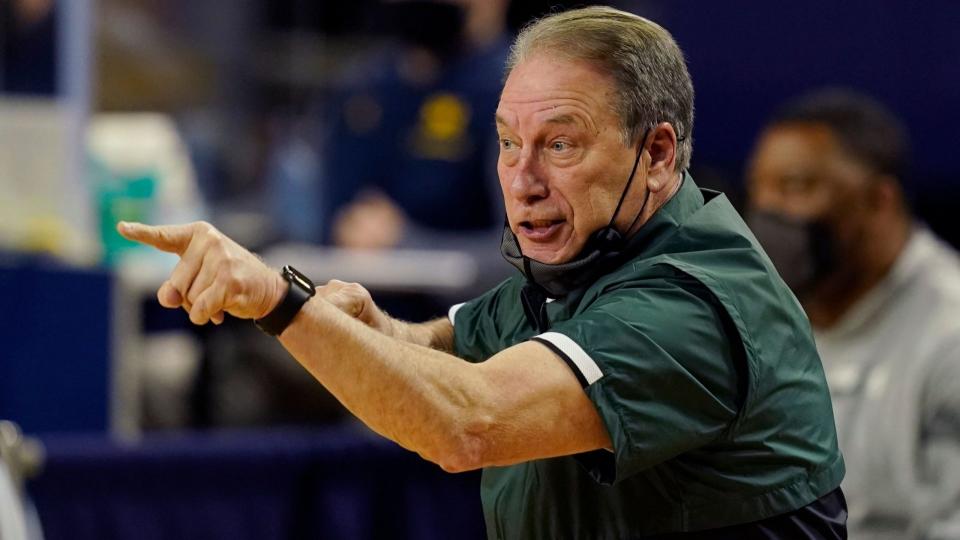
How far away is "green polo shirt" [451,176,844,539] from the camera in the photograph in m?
2.34

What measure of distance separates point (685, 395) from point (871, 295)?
2.43 metres

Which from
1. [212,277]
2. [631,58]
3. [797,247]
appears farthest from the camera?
[797,247]

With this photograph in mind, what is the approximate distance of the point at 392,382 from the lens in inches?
89.4

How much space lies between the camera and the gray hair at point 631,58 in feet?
8.18

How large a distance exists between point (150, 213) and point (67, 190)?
382 millimetres

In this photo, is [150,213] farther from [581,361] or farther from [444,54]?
[581,361]

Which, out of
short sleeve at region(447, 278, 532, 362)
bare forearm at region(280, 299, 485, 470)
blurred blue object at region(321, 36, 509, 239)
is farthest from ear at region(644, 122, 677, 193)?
blurred blue object at region(321, 36, 509, 239)

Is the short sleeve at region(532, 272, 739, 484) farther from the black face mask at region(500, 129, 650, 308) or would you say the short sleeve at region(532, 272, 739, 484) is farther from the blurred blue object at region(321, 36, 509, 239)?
the blurred blue object at region(321, 36, 509, 239)

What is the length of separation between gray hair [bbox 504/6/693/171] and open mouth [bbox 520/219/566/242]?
0.58ft

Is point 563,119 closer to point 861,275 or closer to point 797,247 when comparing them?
point 797,247

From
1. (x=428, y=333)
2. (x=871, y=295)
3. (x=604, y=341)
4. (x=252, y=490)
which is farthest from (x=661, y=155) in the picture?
(x=252, y=490)

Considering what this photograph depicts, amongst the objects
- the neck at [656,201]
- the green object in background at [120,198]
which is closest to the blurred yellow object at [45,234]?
the green object in background at [120,198]

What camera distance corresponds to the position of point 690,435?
2.38 meters

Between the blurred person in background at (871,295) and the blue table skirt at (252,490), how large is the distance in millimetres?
1289
